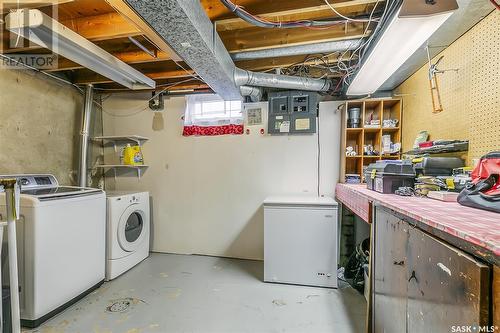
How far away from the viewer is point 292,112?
2.86 meters

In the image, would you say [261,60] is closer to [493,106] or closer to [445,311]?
[493,106]

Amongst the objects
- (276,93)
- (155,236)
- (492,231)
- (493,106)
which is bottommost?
(155,236)

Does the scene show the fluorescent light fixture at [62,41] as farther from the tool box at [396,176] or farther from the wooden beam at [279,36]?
the tool box at [396,176]

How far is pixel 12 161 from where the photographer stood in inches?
88.9

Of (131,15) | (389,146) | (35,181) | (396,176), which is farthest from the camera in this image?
(389,146)

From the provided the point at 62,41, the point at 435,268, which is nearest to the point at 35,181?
the point at 62,41

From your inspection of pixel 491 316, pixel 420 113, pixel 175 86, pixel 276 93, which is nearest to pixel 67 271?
pixel 175 86

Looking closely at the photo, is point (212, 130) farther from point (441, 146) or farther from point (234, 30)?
point (441, 146)

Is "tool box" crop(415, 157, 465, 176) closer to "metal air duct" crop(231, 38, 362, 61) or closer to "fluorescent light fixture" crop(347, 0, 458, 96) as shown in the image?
"fluorescent light fixture" crop(347, 0, 458, 96)

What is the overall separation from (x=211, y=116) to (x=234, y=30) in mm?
1277

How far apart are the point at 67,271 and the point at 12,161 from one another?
4.23ft

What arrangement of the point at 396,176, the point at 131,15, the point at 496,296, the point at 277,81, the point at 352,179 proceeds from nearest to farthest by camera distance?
the point at 496,296 → the point at 131,15 → the point at 396,176 → the point at 277,81 → the point at 352,179

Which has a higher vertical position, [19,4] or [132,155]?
[19,4]

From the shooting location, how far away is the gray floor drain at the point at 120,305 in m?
1.94
